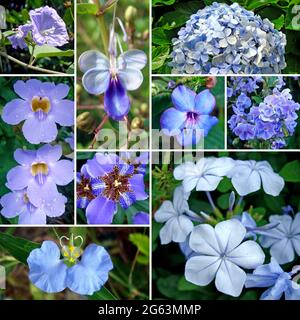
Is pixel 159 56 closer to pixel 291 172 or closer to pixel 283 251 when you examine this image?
pixel 291 172

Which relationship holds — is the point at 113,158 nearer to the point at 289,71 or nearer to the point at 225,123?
the point at 225,123

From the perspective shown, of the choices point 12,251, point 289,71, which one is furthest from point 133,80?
point 12,251

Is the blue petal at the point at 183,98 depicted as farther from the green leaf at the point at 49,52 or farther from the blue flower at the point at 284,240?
the blue flower at the point at 284,240

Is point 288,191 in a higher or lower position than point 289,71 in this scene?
lower

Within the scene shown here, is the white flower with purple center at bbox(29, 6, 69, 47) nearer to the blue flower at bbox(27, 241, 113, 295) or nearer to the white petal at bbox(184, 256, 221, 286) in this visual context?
the blue flower at bbox(27, 241, 113, 295)
